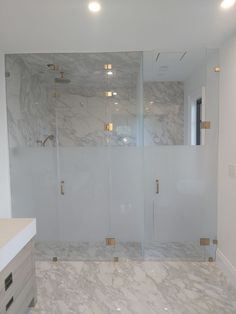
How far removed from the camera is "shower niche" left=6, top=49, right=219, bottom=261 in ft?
10.9

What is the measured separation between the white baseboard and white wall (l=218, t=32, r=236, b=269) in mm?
10

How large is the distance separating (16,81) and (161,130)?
6.54 feet

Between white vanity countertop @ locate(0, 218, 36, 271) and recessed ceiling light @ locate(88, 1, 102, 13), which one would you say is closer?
white vanity countertop @ locate(0, 218, 36, 271)

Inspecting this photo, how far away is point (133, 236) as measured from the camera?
350cm

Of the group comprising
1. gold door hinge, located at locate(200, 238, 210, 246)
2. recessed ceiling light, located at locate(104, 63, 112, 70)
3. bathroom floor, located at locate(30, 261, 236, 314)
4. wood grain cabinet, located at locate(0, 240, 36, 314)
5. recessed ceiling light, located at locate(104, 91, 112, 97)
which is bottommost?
bathroom floor, located at locate(30, 261, 236, 314)

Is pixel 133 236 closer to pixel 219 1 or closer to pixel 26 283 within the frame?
pixel 26 283

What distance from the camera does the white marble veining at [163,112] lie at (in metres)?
3.38

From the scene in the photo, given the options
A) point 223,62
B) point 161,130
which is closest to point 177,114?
point 161,130

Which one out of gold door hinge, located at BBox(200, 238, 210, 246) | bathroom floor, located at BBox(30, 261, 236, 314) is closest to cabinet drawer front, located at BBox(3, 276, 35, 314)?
bathroom floor, located at BBox(30, 261, 236, 314)

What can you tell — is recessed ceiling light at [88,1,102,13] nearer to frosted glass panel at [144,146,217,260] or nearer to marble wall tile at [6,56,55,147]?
marble wall tile at [6,56,55,147]

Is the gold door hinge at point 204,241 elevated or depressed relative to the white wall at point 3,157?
depressed

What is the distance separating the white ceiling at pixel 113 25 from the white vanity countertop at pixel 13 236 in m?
1.72

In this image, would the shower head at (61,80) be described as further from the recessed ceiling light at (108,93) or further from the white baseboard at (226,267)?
the white baseboard at (226,267)

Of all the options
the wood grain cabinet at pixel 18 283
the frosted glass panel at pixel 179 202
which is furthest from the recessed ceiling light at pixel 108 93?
the wood grain cabinet at pixel 18 283
